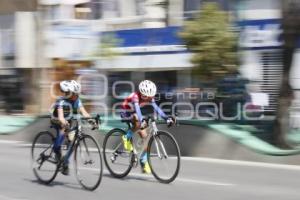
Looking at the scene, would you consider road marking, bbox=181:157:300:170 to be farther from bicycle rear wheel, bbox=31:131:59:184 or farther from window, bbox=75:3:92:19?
window, bbox=75:3:92:19

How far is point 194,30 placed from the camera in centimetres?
1867

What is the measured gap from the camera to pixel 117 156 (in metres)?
12.2

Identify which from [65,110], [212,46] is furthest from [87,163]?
[212,46]

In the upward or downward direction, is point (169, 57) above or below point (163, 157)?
above

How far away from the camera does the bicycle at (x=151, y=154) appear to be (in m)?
11.4

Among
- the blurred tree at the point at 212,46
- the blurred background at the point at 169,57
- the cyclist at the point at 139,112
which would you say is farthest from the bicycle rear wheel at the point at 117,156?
the blurred tree at the point at 212,46

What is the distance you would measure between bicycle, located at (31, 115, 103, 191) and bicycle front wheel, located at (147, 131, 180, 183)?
1.21m

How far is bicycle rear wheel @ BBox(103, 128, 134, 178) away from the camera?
12.0 metres

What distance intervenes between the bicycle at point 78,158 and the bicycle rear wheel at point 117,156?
1066 mm

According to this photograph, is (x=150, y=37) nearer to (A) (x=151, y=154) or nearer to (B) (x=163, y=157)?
(A) (x=151, y=154)

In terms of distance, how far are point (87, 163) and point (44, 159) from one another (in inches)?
50.2

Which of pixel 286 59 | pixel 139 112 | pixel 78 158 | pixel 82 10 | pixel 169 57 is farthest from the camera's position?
pixel 82 10

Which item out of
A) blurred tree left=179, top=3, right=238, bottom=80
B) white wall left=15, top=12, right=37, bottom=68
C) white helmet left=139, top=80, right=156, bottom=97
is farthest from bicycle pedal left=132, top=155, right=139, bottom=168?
white wall left=15, top=12, right=37, bottom=68

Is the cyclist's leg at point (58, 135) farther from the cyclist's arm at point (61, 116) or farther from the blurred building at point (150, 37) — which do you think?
the blurred building at point (150, 37)
